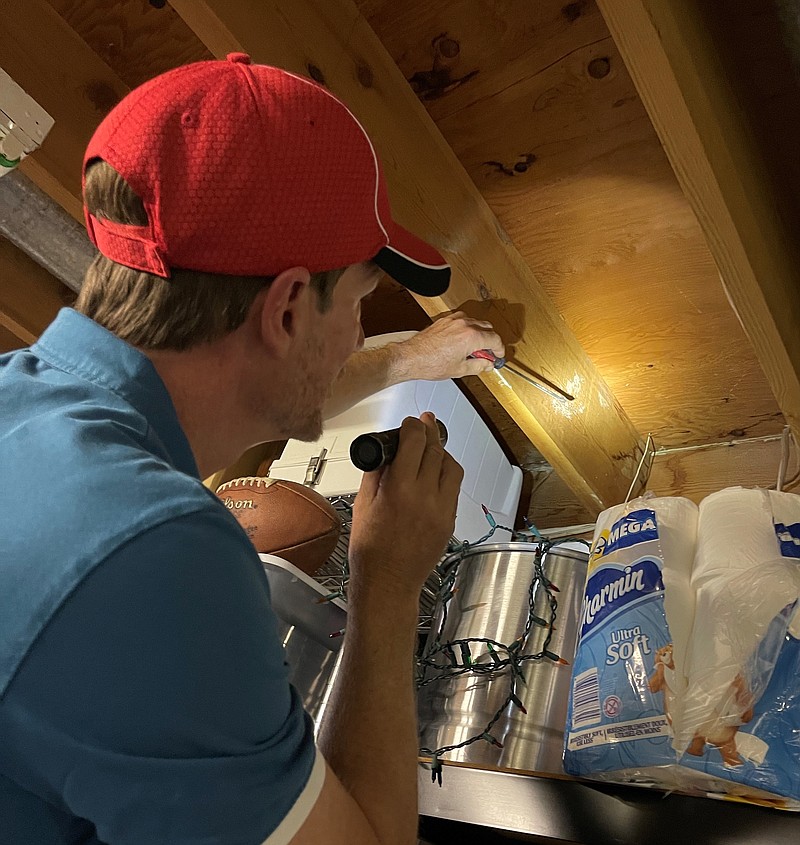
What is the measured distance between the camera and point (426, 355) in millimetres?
1518

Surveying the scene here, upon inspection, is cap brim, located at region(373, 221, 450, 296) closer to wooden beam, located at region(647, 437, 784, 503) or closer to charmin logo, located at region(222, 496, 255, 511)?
charmin logo, located at region(222, 496, 255, 511)

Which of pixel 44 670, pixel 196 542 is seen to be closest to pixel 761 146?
pixel 196 542

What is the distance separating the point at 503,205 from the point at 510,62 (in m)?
0.27

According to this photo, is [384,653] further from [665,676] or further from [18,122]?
[18,122]

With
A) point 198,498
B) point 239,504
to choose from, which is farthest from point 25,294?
point 198,498

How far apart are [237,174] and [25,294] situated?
143cm

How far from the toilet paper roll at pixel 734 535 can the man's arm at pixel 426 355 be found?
56 cm

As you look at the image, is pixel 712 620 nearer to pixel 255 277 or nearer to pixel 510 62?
pixel 255 277

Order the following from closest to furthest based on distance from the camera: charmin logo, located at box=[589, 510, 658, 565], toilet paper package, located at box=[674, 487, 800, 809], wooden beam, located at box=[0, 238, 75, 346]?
toilet paper package, located at box=[674, 487, 800, 809]
charmin logo, located at box=[589, 510, 658, 565]
wooden beam, located at box=[0, 238, 75, 346]

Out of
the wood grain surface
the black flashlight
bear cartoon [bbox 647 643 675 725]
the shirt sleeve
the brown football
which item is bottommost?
the shirt sleeve

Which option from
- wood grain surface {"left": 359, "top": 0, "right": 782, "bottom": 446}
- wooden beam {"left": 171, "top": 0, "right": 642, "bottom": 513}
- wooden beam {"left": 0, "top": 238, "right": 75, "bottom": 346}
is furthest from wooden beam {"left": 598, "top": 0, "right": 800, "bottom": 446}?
wooden beam {"left": 0, "top": 238, "right": 75, "bottom": 346}

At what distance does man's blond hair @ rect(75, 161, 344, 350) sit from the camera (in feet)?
2.73

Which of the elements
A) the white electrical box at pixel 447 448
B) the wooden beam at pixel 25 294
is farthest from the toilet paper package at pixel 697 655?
the wooden beam at pixel 25 294

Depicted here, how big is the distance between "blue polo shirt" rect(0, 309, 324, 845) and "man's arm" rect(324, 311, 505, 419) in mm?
903
